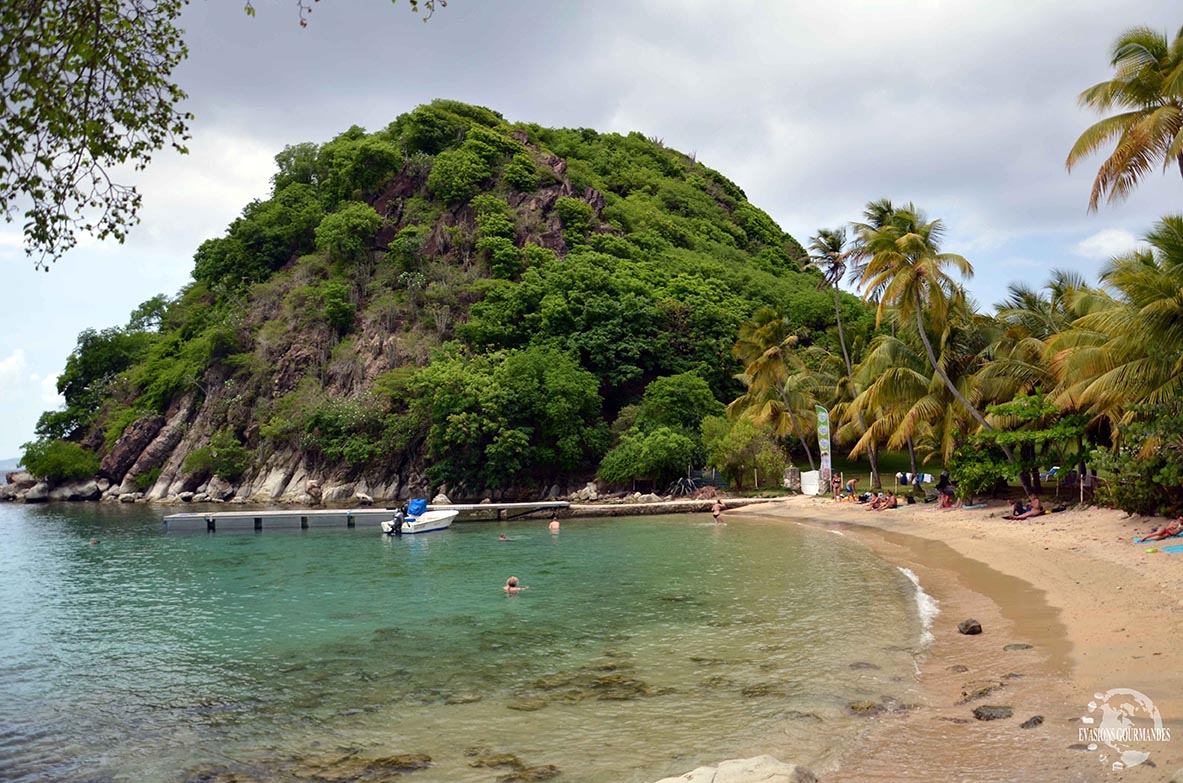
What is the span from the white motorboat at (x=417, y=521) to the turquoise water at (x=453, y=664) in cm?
1080

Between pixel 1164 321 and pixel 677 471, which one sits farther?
pixel 677 471

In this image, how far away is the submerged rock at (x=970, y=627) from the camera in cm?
1191

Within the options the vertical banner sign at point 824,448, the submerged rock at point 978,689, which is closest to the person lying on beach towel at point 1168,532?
the submerged rock at point 978,689

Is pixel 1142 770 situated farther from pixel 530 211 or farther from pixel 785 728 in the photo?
pixel 530 211

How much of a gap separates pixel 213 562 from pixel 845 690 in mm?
26333

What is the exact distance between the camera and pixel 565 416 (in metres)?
53.1

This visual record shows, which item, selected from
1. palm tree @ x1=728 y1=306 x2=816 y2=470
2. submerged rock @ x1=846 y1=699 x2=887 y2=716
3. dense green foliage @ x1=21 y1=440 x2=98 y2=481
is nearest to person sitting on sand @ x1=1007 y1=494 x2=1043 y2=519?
submerged rock @ x1=846 y1=699 x2=887 y2=716

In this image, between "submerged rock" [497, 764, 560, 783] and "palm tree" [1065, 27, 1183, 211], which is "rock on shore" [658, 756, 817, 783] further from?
"palm tree" [1065, 27, 1183, 211]

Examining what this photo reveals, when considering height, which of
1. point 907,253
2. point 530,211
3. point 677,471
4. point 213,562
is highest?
point 530,211

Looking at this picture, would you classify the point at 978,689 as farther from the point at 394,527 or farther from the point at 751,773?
the point at 394,527

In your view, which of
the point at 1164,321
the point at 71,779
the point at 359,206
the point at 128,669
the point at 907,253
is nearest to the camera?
the point at 71,779

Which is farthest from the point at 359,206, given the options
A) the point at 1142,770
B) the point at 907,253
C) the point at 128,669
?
the point at 1142,770

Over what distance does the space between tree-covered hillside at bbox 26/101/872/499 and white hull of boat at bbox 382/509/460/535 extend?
1306 cm

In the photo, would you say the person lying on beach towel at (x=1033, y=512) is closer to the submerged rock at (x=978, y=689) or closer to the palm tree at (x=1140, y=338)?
the palm tree at (x=1140, y=338)
